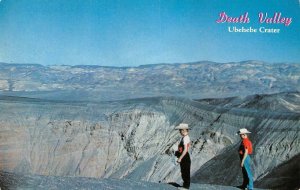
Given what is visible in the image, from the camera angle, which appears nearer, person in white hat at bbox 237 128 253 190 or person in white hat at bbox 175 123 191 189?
person in white hat at bbox 175 123 191 189

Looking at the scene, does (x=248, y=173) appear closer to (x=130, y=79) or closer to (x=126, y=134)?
(x=130, y=79)

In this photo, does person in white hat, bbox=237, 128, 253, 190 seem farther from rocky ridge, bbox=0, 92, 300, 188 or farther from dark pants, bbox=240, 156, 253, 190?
rocky ridge, bbox=0, 92, 300, 188

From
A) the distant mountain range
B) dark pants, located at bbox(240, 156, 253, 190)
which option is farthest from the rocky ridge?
dark pants, located at bbox(240, 156, 253, 190)

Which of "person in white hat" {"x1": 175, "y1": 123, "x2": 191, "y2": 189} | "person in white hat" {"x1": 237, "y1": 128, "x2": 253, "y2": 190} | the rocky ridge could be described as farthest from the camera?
the rocky ridge

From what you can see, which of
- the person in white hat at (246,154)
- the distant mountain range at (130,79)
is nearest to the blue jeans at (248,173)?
the person in white hat at (246,154)

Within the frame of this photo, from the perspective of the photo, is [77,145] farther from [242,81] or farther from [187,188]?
[187,188]

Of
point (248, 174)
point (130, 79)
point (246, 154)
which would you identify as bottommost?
point (248, 174)

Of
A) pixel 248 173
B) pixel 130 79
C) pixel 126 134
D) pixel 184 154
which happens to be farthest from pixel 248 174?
pixel 126 134

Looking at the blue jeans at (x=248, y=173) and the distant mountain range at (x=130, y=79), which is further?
the distant mountain range at (x=130, y=79)

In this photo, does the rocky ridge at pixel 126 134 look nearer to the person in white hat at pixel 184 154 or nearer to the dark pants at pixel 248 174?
the dark pants at pixel 248 174
